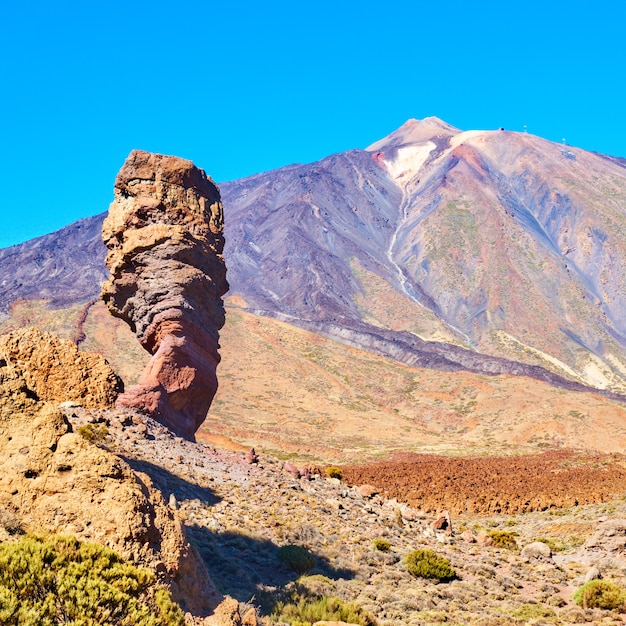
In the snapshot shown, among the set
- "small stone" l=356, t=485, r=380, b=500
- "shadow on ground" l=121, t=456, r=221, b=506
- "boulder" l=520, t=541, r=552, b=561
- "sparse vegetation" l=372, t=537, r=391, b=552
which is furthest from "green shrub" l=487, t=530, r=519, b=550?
"shadow on ground" l=121, t=456, r=221, b=506

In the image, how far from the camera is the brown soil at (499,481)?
1018 inches

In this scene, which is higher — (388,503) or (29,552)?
(388,503)

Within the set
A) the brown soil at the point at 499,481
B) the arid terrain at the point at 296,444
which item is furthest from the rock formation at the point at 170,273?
the brown soil at the point at 499,481

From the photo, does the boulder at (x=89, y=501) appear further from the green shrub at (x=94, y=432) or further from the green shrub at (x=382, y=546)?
the green shrub at (x=382, y=546)

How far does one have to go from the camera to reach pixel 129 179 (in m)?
21.7

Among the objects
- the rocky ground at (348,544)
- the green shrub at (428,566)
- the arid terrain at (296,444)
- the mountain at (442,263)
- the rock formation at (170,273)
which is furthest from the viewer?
the mountain at (442,263)

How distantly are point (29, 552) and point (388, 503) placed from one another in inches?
617

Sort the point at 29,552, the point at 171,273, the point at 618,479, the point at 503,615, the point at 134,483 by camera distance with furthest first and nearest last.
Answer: the point at 618,479 < the point at 171,273 < the point at 503,615 < the point at 134,483 < the point at 29,552

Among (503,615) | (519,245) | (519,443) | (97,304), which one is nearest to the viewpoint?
(503,615)

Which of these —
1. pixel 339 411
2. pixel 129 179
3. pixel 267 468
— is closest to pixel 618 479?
pixel 267 468

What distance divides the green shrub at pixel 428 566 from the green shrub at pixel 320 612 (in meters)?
3.82

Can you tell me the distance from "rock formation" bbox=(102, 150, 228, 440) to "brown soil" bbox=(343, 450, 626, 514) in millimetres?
10983

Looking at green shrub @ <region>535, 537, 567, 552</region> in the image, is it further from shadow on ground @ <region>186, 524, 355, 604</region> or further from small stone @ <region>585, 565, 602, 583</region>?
shadow on ground @ <region>186, 524, 355, 604</region>

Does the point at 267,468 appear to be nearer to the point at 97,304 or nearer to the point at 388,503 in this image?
the point at 388,503
